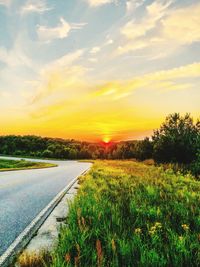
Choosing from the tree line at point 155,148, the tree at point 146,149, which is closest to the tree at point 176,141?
the tree line at point 155,148

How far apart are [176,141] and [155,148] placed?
2.78 metres

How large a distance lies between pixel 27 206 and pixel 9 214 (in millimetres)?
1237

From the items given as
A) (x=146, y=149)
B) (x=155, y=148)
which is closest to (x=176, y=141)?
(x=155, y=148)

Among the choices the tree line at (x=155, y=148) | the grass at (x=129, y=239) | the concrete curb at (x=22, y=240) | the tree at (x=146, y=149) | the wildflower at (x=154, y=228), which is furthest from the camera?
the tree at (x=146, y=149)

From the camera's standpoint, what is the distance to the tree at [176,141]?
91.4 ft

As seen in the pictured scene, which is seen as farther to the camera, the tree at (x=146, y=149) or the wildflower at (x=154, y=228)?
the tree at (x=146, y=149)

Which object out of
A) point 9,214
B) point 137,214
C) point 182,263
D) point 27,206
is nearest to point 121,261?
point 182,263

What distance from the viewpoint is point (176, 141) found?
95.8ft

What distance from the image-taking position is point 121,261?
12.6ft

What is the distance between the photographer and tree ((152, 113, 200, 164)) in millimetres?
27844

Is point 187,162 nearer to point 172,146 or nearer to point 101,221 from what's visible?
point 172,146

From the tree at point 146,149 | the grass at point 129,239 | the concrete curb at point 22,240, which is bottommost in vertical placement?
the concrete curb at point 22,240

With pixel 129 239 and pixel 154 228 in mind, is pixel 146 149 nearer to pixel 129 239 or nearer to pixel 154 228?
pixel 154 228

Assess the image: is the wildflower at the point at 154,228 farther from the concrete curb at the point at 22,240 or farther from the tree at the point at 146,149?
the tree at the point at 146,149
